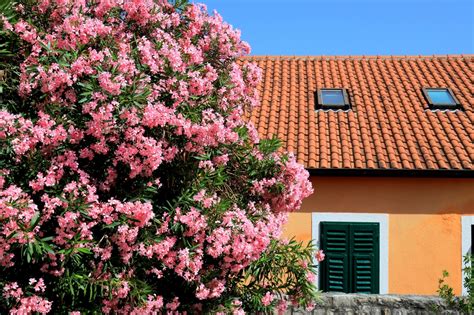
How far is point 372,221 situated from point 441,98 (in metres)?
4.06

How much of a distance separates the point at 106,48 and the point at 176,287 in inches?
100

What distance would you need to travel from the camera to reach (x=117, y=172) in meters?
6.21

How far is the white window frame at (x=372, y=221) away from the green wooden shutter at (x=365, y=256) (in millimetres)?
74

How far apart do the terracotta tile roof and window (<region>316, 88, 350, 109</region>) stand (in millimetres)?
186

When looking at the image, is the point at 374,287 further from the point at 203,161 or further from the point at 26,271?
the point at 26,271

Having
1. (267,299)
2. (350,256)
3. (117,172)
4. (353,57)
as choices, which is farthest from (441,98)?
(117,172)

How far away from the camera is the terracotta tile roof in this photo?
12.7 m

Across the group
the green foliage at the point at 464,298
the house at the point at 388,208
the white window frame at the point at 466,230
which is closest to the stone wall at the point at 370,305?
the green foliage at the point at 464,298

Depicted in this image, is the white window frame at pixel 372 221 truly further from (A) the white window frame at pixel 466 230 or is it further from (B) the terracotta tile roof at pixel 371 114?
(A) the white window frame at pixel 466 230

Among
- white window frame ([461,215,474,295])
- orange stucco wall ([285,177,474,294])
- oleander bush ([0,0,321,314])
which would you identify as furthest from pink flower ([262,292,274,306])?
white window frame ([461,215,474,295])

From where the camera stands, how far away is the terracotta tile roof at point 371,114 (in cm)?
1270

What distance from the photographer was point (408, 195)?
12547 millimetres

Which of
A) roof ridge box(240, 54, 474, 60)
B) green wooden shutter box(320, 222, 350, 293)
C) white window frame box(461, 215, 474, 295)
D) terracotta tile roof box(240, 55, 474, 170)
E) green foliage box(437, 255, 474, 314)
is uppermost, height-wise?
roof ridge box(240, 54, 474, 60)

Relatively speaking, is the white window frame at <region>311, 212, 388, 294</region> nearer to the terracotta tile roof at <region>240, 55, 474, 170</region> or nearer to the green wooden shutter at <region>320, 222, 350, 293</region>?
the green wooden shutter at <region>320, 222, 350, 293</region>
